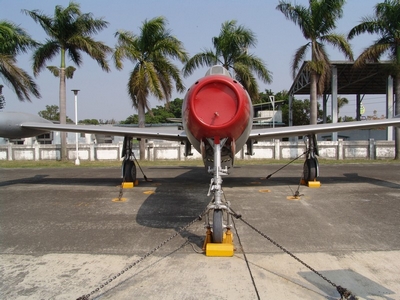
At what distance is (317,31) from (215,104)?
19.8 meters

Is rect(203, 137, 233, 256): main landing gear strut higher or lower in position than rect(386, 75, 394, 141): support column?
lower

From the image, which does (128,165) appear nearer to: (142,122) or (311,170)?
(311,170)

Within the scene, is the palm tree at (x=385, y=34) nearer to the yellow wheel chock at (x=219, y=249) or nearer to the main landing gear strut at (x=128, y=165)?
the main landing gear strut at (x=128, y=165)

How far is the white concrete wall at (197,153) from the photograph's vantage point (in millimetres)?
23359

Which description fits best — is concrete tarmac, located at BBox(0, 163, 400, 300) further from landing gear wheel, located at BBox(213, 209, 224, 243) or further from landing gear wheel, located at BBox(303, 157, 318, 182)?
landing gear wheel, located at BBox(303, 157, 318, 182)

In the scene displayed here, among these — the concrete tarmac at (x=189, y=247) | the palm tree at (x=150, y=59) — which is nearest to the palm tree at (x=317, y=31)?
the palm tree at (x=150, y=59)

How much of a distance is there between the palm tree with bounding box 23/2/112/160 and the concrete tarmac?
15.7 metres

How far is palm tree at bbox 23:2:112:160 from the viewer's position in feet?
73.1

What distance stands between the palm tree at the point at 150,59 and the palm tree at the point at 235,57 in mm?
1582

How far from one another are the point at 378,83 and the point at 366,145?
16.0m

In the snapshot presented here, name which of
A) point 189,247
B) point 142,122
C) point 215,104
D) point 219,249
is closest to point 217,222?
point 219,249

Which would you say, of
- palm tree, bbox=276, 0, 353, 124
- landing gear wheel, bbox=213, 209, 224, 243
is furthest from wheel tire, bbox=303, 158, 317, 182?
palm tree, bbox=276, 0, 353, 124

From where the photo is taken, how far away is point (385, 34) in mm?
20938

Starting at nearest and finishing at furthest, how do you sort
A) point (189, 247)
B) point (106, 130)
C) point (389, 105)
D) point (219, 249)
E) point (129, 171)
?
1. point (219, 249)
2. point (189, 247)
3. point (106, 130)
4. point (129, 171)
5. point (389, 105)
